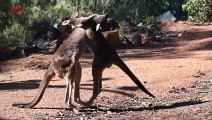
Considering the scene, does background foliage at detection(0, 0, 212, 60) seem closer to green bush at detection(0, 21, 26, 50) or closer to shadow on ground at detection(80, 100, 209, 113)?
green bush at detection(0, 21, 26, 50)

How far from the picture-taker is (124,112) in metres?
8.30

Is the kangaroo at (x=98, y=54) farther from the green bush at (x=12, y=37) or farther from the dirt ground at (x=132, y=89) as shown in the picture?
the green bush at (x=12, y=37)

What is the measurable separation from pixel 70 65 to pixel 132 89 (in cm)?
292

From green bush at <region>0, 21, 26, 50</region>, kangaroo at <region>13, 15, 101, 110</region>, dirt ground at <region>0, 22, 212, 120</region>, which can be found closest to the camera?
kangaroo at <region>13, 15, 101, 110</region>

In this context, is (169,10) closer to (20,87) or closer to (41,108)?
(20,87)

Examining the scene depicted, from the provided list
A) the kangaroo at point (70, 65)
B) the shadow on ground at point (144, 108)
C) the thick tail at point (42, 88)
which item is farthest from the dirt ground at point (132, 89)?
the kangaroo at point (70, 65)

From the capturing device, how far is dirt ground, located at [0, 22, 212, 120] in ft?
26.3

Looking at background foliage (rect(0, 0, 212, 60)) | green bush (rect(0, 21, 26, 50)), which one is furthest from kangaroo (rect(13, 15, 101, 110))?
background foliage (rect(0, 0, 212, 60))

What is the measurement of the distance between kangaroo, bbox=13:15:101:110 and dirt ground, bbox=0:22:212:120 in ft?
0.89

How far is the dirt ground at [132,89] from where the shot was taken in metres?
8.01

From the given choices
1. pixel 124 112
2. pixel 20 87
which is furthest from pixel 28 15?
pixel 124 112

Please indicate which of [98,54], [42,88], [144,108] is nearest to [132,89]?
[144,108]

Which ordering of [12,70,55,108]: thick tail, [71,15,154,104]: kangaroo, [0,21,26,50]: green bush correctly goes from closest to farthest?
[12,70,55,108]: thick tail, [71,15,154,104]: kangaroo, [0,21,26,50]: green bush

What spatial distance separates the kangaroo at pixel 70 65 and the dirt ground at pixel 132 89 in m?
0.27
